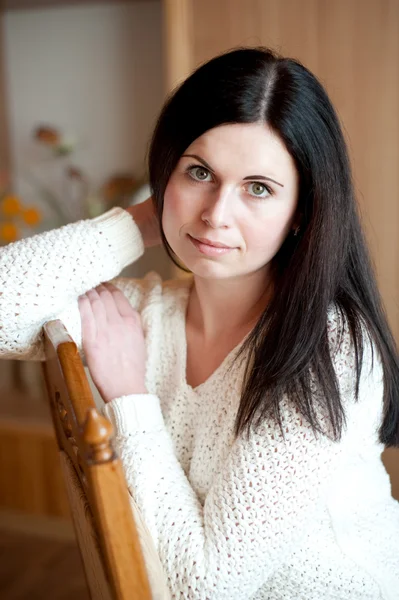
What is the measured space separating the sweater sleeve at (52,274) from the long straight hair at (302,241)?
177mm

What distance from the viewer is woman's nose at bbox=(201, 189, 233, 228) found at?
976 millimetres

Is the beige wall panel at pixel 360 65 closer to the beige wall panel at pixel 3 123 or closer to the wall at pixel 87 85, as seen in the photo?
the wall at pixel 87 85

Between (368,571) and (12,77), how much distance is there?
256 cm

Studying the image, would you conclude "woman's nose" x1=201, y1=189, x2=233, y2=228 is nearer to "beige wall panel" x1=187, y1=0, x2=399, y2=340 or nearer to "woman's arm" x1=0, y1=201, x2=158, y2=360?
"woman's arm" x1=0, y1=201, x2=158, y2=360

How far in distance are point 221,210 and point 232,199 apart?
0.07 ft

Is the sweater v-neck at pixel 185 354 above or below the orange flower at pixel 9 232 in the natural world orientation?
above

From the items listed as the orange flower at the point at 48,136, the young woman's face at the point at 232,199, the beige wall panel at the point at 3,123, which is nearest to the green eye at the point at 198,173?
the young woman's face at the point at 232,199

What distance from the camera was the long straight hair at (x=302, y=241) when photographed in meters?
0.96

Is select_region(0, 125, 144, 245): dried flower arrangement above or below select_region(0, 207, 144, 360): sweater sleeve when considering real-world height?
below

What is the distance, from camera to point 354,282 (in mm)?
1068

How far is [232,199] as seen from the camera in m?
0.98

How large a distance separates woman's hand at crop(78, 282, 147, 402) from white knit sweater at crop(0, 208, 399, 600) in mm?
26

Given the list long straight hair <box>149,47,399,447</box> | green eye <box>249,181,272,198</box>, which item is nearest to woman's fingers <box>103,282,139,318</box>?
long straight hair <box>149,47,399,447</box>

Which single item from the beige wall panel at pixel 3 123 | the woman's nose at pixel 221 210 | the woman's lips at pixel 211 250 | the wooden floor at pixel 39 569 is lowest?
the wooden floor at pixel 39 569
